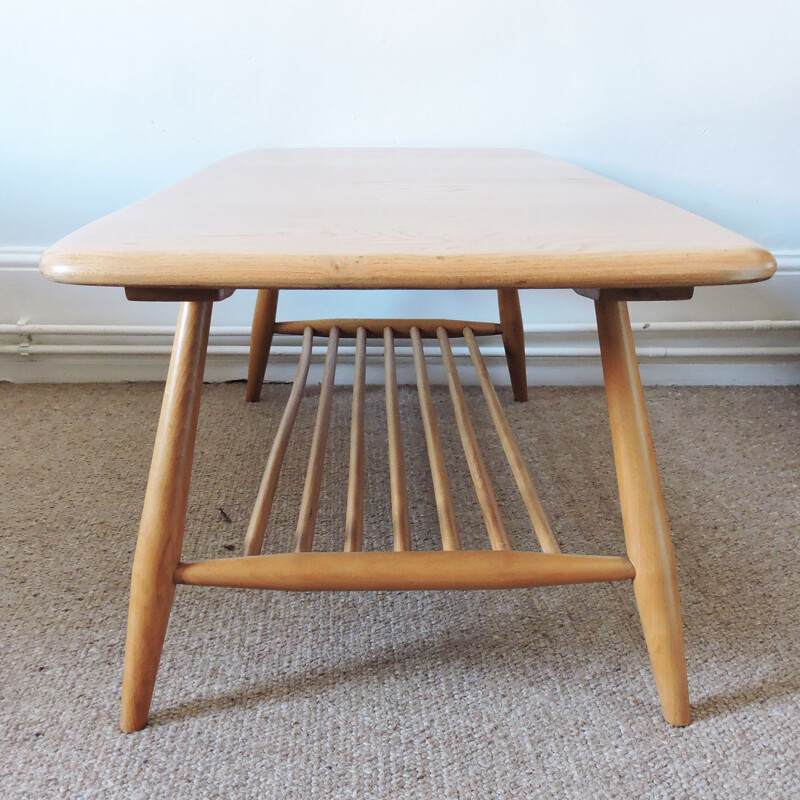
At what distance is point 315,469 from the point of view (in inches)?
31.4

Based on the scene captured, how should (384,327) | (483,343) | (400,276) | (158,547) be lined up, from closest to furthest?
(400,276) → (158,547) → (384,327) → (483,343)

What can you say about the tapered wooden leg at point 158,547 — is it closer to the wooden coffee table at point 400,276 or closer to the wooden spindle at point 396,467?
the wooden coffee table at point 400,276

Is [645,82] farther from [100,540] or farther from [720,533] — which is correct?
[100,540]

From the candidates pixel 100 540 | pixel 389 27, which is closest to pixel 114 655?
pixel 100 540

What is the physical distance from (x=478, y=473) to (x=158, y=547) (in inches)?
13.6

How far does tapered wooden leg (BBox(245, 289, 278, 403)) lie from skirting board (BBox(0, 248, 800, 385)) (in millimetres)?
101

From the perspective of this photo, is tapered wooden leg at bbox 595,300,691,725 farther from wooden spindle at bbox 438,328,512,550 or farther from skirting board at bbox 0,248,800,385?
skirting board at bbox 0,248,800,385

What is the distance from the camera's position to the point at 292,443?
3.60 feet

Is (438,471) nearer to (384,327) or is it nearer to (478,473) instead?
(478,473)

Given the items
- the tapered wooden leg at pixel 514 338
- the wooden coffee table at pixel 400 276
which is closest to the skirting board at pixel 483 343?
the tapered wooden leg at pixel 514 338

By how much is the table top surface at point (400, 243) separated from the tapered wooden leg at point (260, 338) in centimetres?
45

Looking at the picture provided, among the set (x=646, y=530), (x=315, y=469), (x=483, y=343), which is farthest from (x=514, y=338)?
(x=646, y=530)

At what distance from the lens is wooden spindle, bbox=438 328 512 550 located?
26.3 inches

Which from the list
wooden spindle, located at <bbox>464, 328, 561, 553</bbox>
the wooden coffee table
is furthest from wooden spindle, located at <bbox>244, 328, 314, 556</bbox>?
wooden spindle, located at <bbox>464, 328, 561, 553</bbox>
